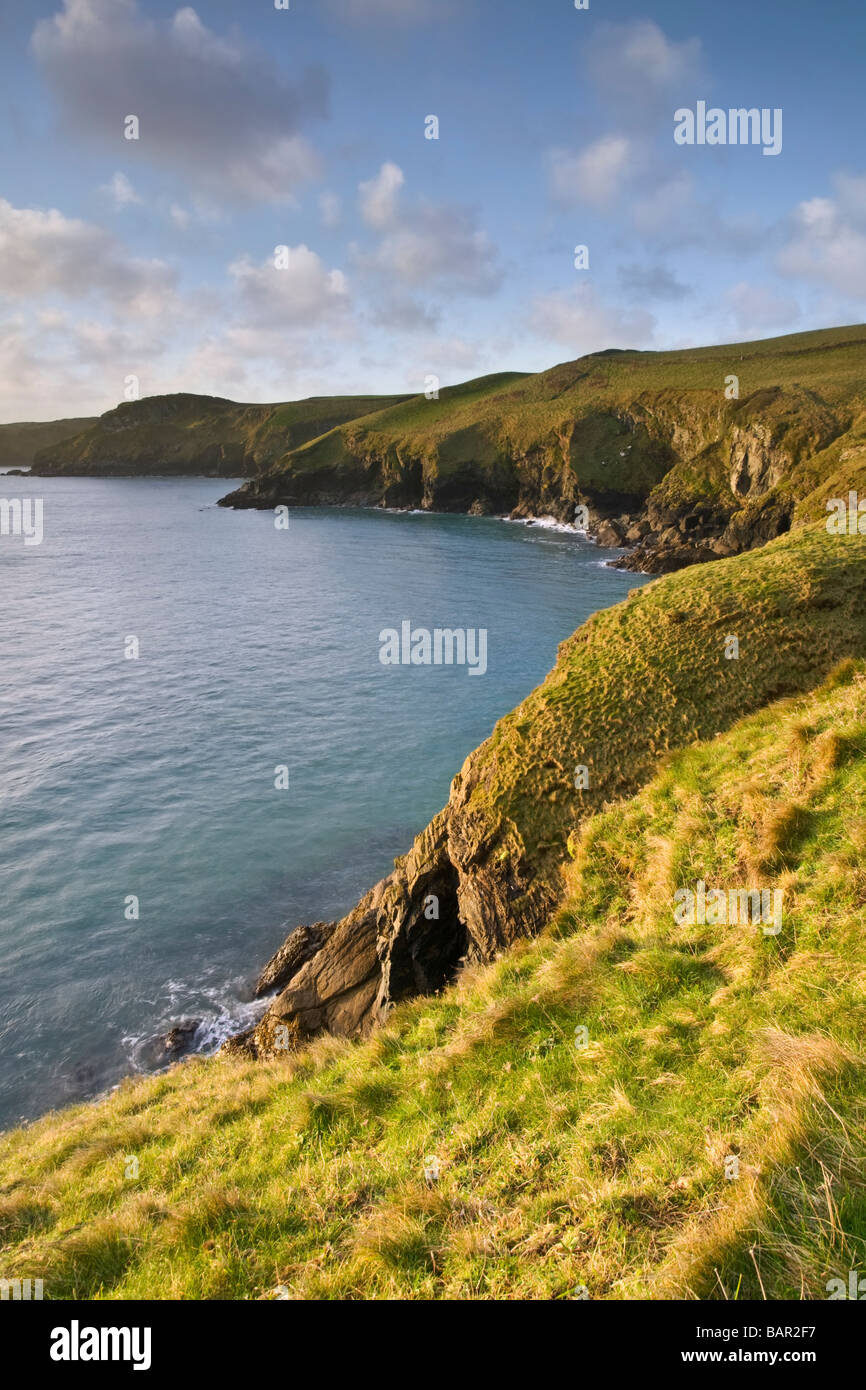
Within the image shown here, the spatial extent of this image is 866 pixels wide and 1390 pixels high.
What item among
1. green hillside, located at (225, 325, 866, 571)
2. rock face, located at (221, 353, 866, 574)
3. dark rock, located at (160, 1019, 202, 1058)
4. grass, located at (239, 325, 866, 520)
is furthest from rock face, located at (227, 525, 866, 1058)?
rock face, located at (221, 353, 866, 574)

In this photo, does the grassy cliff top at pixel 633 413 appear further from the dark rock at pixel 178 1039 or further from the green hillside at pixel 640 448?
the dark rock at pixel 178 1039

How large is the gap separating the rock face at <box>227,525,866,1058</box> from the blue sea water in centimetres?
444

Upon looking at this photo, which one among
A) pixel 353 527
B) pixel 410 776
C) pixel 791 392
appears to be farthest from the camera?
pixel 353 527

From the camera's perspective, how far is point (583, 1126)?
258 inches

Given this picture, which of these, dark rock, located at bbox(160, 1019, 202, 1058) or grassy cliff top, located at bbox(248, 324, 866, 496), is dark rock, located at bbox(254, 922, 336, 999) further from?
grassy cliff top, located at bbox(248, 324, 866, 496)

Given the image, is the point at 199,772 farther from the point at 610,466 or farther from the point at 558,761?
the point at 610,466

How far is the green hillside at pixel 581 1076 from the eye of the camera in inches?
205

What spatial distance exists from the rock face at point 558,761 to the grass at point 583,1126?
1.28 m

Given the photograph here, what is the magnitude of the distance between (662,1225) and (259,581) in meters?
71.9

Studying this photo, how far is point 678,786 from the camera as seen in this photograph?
12055mm

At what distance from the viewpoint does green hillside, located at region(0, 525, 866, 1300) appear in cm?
520

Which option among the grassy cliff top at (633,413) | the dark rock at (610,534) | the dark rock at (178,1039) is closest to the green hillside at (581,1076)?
the dark rock at (178,1039)

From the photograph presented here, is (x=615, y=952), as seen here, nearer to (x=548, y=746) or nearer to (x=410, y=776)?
(x=548, y=746)
